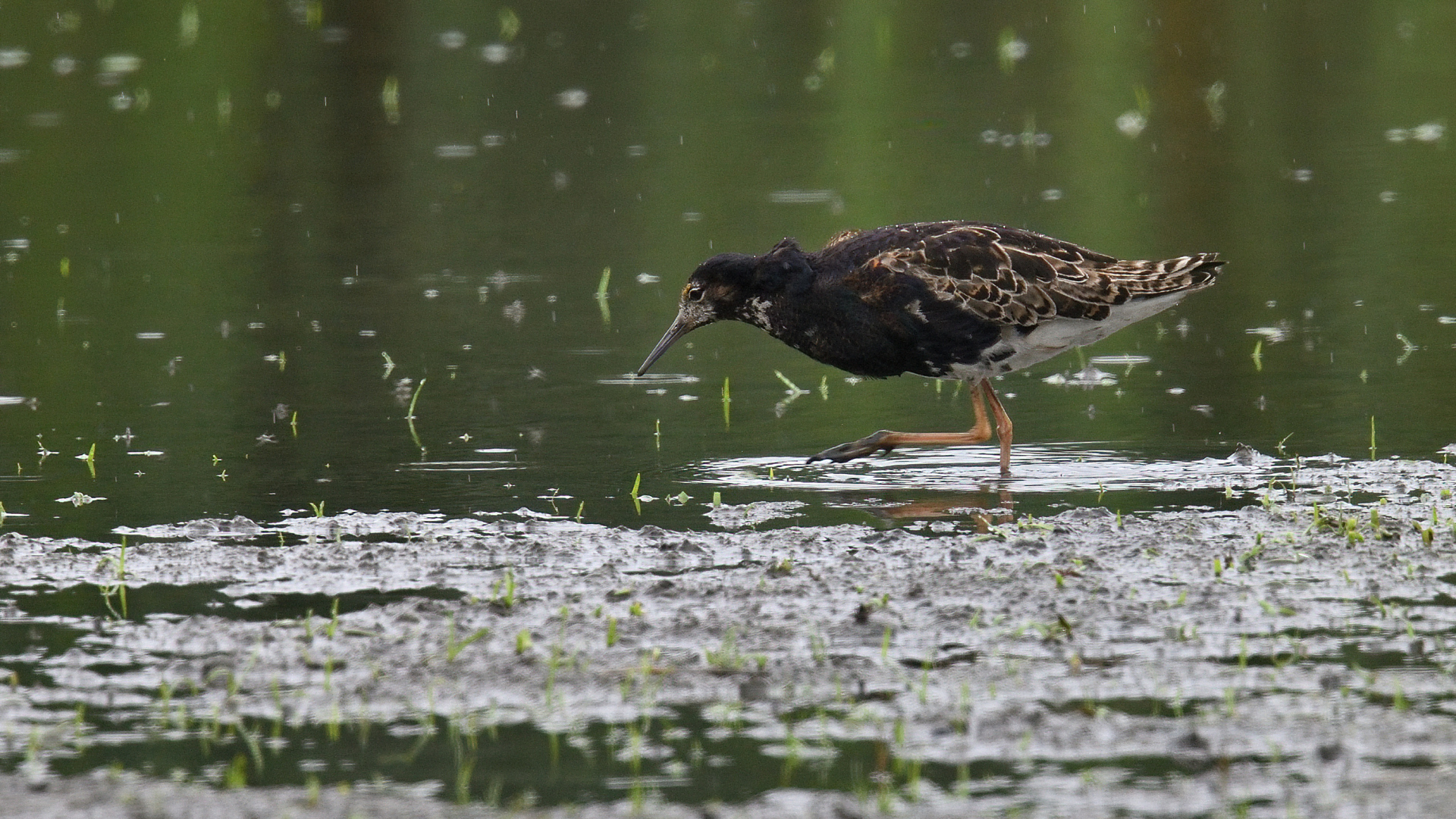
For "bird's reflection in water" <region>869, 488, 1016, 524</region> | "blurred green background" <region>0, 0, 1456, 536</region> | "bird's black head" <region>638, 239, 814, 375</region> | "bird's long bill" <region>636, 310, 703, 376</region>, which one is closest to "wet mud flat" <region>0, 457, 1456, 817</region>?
"bird's reflection in water" <region>869, 488, 1016, 524</region>

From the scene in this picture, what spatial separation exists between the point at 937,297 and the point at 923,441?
779mm

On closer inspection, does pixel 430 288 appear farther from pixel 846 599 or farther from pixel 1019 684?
pixel 1019 684

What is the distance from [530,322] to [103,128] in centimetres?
1248

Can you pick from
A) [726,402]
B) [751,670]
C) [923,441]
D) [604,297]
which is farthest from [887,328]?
[604,297]

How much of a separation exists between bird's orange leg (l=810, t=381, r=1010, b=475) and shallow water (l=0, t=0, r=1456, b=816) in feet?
0.36

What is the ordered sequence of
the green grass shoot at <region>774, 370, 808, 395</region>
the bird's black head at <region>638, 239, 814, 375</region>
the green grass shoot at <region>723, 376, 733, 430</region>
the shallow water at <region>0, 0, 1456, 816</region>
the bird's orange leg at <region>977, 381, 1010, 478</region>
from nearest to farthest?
the shallow water at <region>0, 0, 1456, 816</region>
the bird's orange leg at <region>977, 381, 1010, 478</region>
the bird's black head at <region>638, 239, 814, 375</region>
the green grass shoot at <region>723, 376, 733, 430</region>
the green grass shoot at <region>774, 370, 808, 395</region>

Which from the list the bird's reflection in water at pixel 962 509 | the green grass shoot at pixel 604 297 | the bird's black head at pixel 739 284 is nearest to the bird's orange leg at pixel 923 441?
the bird's reflection in water at pixel 962 509

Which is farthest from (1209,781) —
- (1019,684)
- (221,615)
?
(221,615)

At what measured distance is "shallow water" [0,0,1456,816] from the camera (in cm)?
614

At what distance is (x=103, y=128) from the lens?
2506 cm

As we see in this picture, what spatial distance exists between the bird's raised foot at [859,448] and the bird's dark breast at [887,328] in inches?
16.9

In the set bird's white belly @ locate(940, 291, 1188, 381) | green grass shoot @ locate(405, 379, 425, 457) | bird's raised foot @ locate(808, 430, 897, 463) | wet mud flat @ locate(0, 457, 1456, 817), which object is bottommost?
wet mud flat @ locate(0, 457, 1456, 817)

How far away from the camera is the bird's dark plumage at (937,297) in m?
10.4

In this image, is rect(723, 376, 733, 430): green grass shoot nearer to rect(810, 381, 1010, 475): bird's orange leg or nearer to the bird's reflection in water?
rect(810, 381, 1010, 475): bird's orange leg
